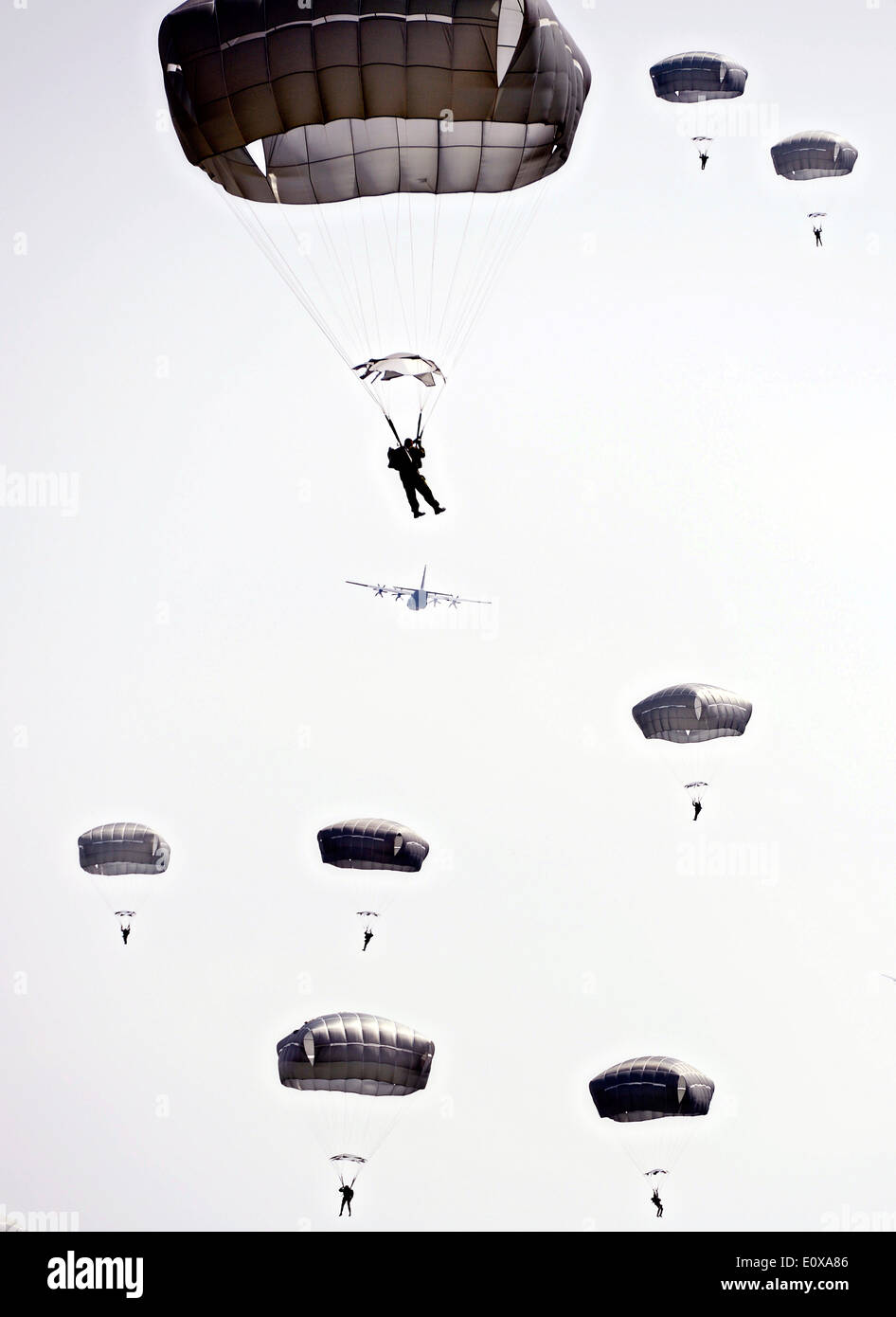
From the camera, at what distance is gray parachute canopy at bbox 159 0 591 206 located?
1156 inches

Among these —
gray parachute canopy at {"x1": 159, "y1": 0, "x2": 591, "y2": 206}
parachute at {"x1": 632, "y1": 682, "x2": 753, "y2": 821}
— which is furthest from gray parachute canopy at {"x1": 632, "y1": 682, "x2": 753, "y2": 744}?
gray parachute canopy at {"x1": 159, "y1": 0, "x2": 591, "y2": 206}

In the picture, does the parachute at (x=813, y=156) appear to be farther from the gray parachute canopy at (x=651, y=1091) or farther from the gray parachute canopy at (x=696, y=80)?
the gray parachute canopy at (x=651, y=1091)

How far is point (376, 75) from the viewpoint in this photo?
96.8 ft

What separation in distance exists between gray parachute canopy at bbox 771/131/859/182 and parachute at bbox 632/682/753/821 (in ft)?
62.4

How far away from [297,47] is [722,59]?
3714 centimetres

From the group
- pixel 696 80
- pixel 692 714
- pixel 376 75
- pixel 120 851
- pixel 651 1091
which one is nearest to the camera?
pixel 376 75

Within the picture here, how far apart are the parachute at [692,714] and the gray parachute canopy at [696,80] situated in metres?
19.4

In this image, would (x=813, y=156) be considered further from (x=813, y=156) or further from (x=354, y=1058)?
(x=354, y=1058)

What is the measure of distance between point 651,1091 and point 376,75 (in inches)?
1089

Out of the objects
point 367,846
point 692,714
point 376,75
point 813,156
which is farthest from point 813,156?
point 376,75

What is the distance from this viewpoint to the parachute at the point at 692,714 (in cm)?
5450

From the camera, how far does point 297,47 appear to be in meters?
29.3
